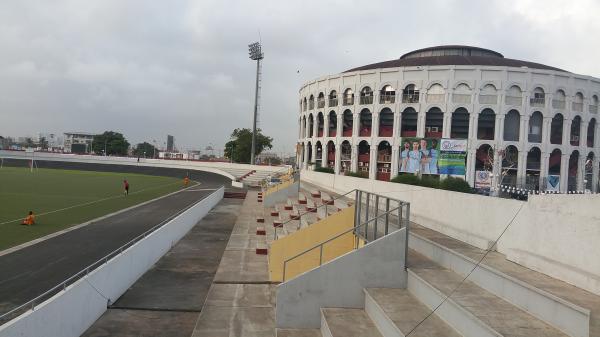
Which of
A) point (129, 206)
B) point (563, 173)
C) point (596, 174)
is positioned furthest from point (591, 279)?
point (596, 174)

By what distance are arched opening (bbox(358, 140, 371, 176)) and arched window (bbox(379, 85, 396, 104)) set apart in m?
7.17

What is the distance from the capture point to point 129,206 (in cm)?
2942

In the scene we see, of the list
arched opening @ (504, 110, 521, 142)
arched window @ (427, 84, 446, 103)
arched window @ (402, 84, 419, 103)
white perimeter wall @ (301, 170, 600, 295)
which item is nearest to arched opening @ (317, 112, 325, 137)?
arched window @ (402, 84, 419, 103)

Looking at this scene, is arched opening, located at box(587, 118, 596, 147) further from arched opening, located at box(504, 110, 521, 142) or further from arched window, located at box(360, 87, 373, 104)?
arched window, located at box(360, 87, 373, 104)

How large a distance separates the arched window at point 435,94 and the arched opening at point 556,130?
52.8 feet

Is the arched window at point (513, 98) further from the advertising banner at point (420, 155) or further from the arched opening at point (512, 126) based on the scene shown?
the advertising banner at point (420, 155)

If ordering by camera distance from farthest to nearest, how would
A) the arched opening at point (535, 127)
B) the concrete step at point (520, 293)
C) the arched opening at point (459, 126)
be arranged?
the arched opening at point (535, 127) → the arched opening at point (459, 126) → the concrete step at point (520, 293)

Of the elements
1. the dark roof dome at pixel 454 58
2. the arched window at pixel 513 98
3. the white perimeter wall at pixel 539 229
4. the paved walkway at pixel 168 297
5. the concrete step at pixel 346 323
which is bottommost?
the paved walkway at pixel 168 297

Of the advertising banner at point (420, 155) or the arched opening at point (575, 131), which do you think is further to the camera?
the arched opening at point (575, 131)

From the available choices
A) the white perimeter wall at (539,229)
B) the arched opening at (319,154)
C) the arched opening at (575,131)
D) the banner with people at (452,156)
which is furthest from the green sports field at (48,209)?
the arched opening at (575,131)

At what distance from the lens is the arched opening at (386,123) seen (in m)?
62.3

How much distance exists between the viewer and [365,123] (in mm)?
65750

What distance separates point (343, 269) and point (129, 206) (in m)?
24.6

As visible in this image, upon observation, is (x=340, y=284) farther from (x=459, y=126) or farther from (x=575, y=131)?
(x=575, y=131)
